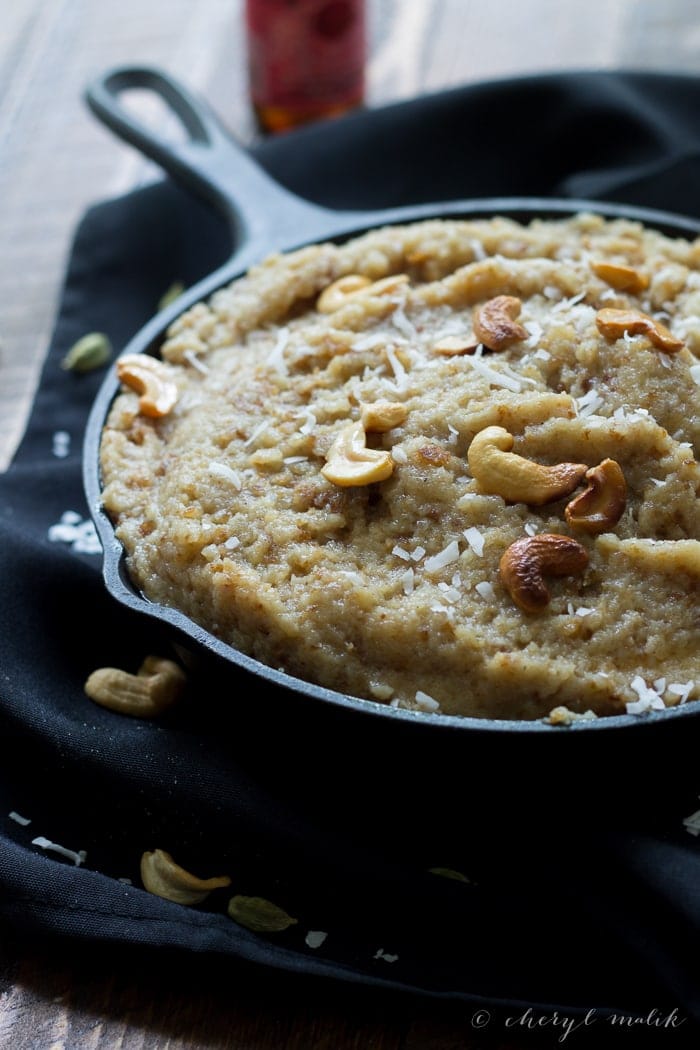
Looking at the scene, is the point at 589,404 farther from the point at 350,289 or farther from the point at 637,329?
the point at 350,289

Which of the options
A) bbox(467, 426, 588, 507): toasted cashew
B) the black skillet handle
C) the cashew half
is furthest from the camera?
the black skillet handle

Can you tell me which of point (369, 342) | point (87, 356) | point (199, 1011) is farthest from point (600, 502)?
point (87, 356)

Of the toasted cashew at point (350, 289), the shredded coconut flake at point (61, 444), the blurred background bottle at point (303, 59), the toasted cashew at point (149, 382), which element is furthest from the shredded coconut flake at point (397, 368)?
the blurred background bottle at point (303, 59)

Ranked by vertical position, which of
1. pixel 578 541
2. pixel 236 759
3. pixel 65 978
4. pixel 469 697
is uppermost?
pixel 578 541

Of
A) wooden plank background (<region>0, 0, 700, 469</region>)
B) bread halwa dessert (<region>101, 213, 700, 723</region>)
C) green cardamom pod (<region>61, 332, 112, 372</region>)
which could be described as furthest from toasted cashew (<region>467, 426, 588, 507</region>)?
wooden plank background (<region>0, 0, 700, 469</region>)

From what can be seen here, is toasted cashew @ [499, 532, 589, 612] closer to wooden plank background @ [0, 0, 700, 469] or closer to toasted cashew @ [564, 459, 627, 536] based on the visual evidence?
toasted cashew @ [564, 459, 627, 536]

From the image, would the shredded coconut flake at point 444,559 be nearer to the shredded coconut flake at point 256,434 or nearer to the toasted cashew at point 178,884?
the shredded coconut flake at point 256,434

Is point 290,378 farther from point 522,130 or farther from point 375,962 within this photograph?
point 522,130

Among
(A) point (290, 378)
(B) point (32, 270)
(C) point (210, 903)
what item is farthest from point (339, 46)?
(C) point (210, 903)
